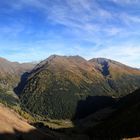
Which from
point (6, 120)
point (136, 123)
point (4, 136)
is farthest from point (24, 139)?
point (136, 123)

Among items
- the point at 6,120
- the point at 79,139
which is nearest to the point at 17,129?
the point at 6,120

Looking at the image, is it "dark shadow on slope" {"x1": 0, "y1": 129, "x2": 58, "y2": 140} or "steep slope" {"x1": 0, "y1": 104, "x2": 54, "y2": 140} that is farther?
"steep slope" {"x1": 0, "y1": 104, "x2": 54, "y2": 140}

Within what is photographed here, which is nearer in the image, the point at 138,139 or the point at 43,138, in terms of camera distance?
the point at 138,139

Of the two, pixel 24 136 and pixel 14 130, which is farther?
pixel 14 130

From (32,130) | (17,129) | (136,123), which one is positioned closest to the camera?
(17,129)

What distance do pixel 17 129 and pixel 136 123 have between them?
3098 inches

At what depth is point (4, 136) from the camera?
7219 cm

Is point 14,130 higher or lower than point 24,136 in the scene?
higher

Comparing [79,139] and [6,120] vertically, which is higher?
[6,120]

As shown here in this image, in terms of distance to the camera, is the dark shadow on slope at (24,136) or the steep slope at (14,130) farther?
the steep slope at (14,130)

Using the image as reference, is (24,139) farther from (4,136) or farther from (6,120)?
(6,120)

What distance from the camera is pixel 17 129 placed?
83.9 meters

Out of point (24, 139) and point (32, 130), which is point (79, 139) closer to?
point (32, 130)

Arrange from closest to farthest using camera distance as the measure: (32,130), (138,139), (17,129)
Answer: (138,139) → (17,129) → (32,130)
